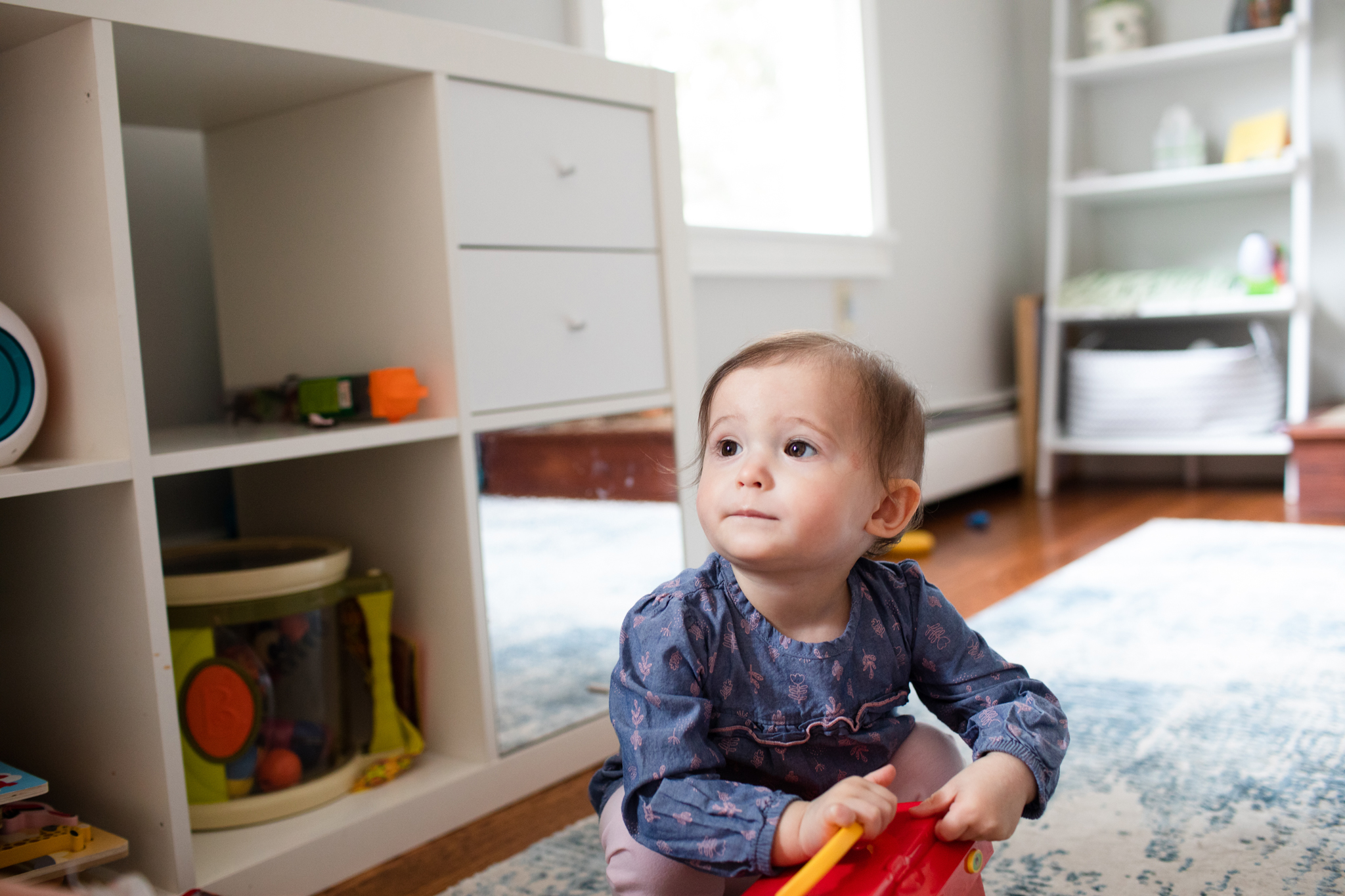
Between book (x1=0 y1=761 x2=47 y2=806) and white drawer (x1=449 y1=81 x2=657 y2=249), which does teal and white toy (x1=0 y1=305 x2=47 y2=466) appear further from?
white drawer (x1=449 y1=81 x2=657 y2=249)

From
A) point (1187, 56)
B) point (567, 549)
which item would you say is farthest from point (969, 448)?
point (567, 549)

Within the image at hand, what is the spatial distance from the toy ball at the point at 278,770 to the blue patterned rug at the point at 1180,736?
21 centimetres

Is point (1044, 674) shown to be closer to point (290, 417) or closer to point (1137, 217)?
point (290, 417)

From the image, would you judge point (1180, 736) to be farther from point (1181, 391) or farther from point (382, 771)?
point (1181, 391)

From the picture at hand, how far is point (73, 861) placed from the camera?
0.82m

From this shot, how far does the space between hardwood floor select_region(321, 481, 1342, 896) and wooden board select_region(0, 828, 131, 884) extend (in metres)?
0.18

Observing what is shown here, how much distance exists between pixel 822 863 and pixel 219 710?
636 mm

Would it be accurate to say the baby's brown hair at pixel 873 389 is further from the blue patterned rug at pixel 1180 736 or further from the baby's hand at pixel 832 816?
the blue patterned rug at pixel 1180 736

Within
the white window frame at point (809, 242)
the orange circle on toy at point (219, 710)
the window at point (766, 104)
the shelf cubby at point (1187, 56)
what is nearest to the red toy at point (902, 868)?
the orange circle on toy at point (219, 710)

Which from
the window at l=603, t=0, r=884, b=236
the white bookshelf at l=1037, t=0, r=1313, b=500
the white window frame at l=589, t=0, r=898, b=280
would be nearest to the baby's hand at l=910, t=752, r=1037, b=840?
the white window frame at l=589, t=0, r=898, b=280

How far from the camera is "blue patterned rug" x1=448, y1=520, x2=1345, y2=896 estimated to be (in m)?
0.91

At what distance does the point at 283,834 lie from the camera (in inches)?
38.3

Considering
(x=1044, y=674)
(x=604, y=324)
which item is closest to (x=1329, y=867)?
(x=1044, y=674)

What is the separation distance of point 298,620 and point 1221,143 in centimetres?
281
